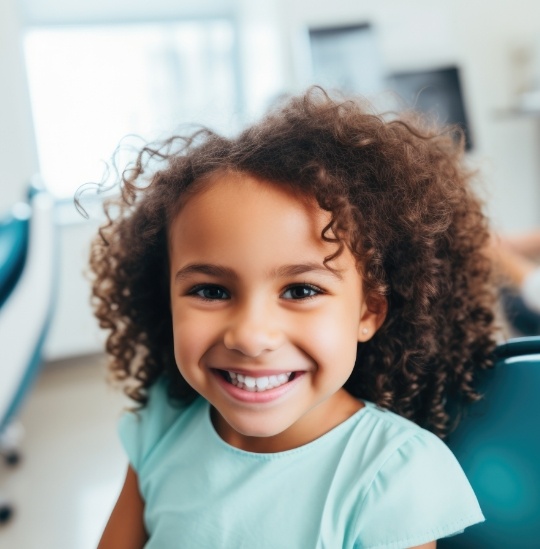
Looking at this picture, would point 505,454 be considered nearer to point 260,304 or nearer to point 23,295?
point 260,304

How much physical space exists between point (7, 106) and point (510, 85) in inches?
106

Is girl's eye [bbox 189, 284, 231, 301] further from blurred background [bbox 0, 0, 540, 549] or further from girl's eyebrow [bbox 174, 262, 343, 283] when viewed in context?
blurred background [bbox 0, 0, 540, 549]

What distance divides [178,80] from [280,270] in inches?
108

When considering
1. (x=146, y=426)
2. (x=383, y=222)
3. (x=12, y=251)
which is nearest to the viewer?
(x=383, y=222)

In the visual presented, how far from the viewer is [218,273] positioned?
0.69 metres

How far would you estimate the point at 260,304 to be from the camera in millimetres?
672

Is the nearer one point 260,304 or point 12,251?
point 260,304

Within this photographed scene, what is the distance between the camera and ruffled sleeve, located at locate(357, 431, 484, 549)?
65 centimetres

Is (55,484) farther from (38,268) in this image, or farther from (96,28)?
(96,28)

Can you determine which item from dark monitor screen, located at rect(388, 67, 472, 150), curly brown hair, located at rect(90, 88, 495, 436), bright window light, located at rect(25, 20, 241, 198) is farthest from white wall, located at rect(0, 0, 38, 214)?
curly brown hair, located at rect(90, 88, 495, 436)

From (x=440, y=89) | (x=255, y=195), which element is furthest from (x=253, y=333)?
(x=440, y=89)

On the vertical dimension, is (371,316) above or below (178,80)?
below

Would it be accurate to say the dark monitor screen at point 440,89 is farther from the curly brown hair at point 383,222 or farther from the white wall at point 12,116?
the curly brown hair at point 383,222

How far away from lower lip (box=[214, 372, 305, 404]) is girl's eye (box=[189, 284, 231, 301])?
0.33 feet
